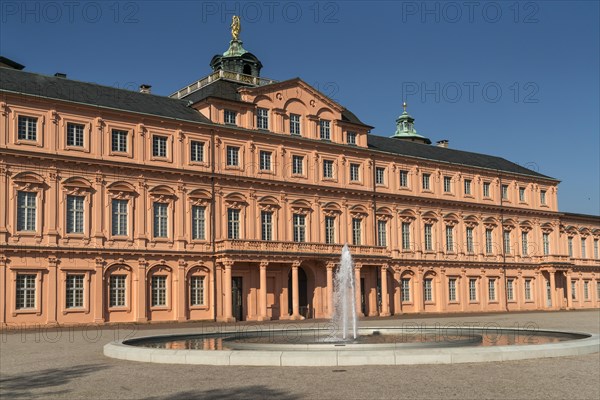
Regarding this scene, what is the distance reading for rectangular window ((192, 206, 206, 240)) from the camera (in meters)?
47.1

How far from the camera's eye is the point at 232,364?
17578mm

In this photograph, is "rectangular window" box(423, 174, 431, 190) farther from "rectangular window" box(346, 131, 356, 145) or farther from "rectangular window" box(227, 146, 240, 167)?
"rectangular window" box(227, 146, 240, 167)

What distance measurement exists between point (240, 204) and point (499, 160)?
107 ft

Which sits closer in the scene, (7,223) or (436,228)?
(7,223)

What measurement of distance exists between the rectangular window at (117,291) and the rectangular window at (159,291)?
6.12 ft

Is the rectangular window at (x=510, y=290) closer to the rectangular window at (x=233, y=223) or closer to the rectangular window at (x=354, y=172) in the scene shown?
the rectangular window at (x=354, y=172)

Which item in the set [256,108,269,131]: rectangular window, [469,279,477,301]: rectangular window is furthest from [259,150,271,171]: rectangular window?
[469,279,477,301]: rectangular window

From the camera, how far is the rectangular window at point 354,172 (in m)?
55.3

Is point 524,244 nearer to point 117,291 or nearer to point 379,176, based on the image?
point 379,176

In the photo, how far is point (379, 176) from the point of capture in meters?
57.2

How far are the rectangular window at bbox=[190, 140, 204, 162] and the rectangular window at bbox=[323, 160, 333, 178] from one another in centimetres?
974

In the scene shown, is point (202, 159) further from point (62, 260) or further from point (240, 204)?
point (62, 260)

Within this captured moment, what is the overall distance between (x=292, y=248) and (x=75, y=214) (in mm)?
13891

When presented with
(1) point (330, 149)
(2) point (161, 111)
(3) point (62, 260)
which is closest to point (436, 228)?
(1) point (330, 149)
